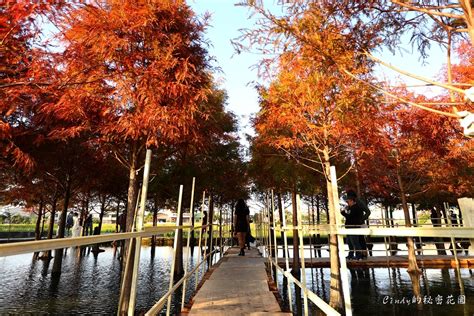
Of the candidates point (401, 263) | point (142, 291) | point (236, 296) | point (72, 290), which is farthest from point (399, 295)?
point (72, 290)

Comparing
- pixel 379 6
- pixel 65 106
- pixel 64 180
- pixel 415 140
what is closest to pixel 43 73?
pixel 65 106

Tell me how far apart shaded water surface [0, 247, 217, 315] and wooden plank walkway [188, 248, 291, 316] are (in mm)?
1832

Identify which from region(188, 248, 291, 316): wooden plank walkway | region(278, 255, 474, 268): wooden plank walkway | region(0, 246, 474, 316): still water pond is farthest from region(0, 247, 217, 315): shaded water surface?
region(278, 255, 474, 268): wooden plank walkway

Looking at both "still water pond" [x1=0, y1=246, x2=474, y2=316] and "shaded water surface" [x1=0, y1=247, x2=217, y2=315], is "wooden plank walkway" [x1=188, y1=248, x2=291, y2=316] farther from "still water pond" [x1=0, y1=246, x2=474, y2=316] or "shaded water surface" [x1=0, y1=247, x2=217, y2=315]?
"shaded water surface" [x1=0, y1=247, x2=217, y2=315]

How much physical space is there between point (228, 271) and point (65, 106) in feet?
18.3

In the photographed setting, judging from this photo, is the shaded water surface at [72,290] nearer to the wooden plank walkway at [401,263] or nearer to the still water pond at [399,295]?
the still water pond at [399,295]

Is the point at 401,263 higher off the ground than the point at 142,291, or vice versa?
the point at 401,263

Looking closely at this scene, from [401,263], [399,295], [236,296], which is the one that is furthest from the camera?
[401,263]

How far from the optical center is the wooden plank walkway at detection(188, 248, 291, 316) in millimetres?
4660

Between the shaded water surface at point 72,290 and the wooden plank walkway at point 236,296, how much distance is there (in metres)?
1.83

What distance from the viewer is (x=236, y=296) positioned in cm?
561

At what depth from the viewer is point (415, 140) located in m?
10.5

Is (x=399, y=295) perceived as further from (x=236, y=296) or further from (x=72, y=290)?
(x=72, y=290)

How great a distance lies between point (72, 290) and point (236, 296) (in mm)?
6210
